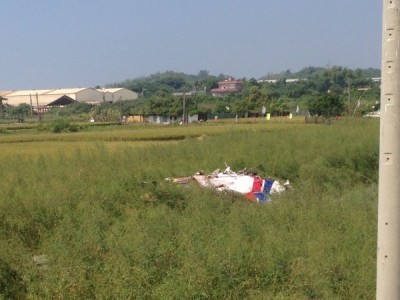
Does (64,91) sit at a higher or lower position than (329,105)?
lower

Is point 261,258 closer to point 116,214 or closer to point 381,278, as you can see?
point 381,278

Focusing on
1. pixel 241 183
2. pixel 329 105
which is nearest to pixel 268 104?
pixel 329 105

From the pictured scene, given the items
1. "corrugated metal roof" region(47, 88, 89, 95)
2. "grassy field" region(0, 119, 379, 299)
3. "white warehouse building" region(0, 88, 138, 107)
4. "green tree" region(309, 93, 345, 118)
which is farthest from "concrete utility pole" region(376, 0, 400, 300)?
"corrugated metal roof" region(47, 88, 89, 95)

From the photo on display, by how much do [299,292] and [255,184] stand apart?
8209 millimetres

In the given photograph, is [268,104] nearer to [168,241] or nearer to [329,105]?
[329,105]

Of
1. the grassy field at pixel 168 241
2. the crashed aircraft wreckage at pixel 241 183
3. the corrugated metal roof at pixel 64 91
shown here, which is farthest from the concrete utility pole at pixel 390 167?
the corrugated metal roof at pixel 64 91

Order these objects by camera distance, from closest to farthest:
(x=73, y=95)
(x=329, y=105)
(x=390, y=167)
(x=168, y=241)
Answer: (x=390, y=167), (x=168, y=241), (x=329, y=105), (x=73, y=95)

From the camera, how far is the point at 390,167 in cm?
273

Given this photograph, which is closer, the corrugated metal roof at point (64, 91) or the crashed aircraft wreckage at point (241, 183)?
the crashed aircraft wreckage at point (241, 183)

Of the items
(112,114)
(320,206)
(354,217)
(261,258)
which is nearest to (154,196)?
(320,206)

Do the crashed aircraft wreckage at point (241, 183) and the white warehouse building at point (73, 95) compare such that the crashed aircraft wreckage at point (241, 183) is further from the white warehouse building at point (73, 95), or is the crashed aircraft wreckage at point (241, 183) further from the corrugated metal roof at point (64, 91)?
the corrugated metal roof at point (64, 91)

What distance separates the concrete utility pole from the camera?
2725mm

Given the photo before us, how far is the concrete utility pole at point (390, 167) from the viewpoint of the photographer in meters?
2.72

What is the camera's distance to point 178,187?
11.4 meters
